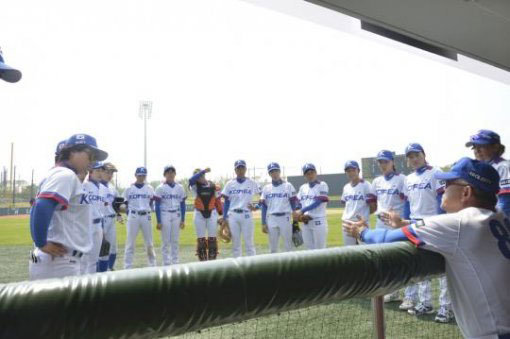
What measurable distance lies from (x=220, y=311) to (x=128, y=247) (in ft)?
19.7

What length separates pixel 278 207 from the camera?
6.48 metres

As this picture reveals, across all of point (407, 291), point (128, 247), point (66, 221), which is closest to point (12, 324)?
point (66, 221)

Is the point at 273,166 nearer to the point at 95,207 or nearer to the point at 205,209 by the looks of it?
the point at 205,209

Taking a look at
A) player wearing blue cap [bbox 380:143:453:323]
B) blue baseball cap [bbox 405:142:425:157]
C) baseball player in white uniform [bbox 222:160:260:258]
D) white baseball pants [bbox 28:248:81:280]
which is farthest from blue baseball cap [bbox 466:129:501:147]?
baseball player in white uniform [bbox 222:160:260:258]

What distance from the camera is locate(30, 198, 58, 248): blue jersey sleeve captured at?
2.15 metres

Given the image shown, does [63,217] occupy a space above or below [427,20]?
below

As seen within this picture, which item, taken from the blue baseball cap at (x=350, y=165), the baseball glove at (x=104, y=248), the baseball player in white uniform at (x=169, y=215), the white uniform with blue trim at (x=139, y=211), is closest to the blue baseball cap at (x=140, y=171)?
the white uniform with blue trim at (x=139, y=211)

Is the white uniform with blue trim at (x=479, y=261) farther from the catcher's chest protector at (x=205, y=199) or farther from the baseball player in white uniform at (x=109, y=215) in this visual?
the catcher's chest protector at (x=205, y=199)

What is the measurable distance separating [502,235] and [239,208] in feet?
18.2

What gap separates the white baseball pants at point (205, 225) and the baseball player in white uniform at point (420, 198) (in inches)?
139

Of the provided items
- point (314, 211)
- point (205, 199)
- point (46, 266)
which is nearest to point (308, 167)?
point (314, 211)

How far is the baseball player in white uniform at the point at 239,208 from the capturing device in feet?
22.4

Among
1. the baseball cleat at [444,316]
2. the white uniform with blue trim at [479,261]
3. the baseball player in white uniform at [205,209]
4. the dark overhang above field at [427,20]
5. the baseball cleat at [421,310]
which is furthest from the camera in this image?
the baseball player in white uniform at [205,209]

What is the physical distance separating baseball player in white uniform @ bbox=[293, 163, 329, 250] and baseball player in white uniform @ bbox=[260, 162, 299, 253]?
0.38 meters
